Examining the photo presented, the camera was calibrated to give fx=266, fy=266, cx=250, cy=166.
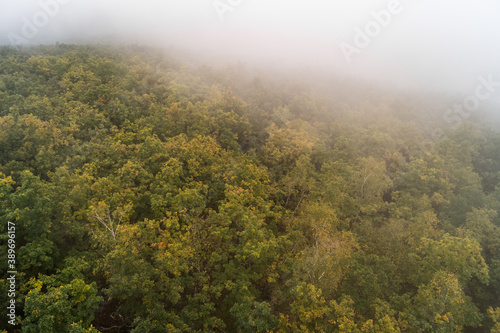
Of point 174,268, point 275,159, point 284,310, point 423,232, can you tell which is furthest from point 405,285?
point 174,268

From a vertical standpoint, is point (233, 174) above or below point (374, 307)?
above

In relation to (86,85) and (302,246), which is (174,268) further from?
(86,85)

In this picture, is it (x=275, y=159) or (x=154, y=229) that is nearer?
(x=154, y=229)

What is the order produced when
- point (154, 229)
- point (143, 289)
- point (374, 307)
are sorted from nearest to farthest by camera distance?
point (143, 289) → point (374, 307) → point (154, 229)

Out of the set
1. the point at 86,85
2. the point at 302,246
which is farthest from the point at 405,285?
the point at 86,85

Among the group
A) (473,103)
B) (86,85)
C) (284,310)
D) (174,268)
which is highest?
(473,103)

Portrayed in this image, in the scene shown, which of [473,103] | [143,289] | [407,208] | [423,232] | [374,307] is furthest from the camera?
[473,103]
